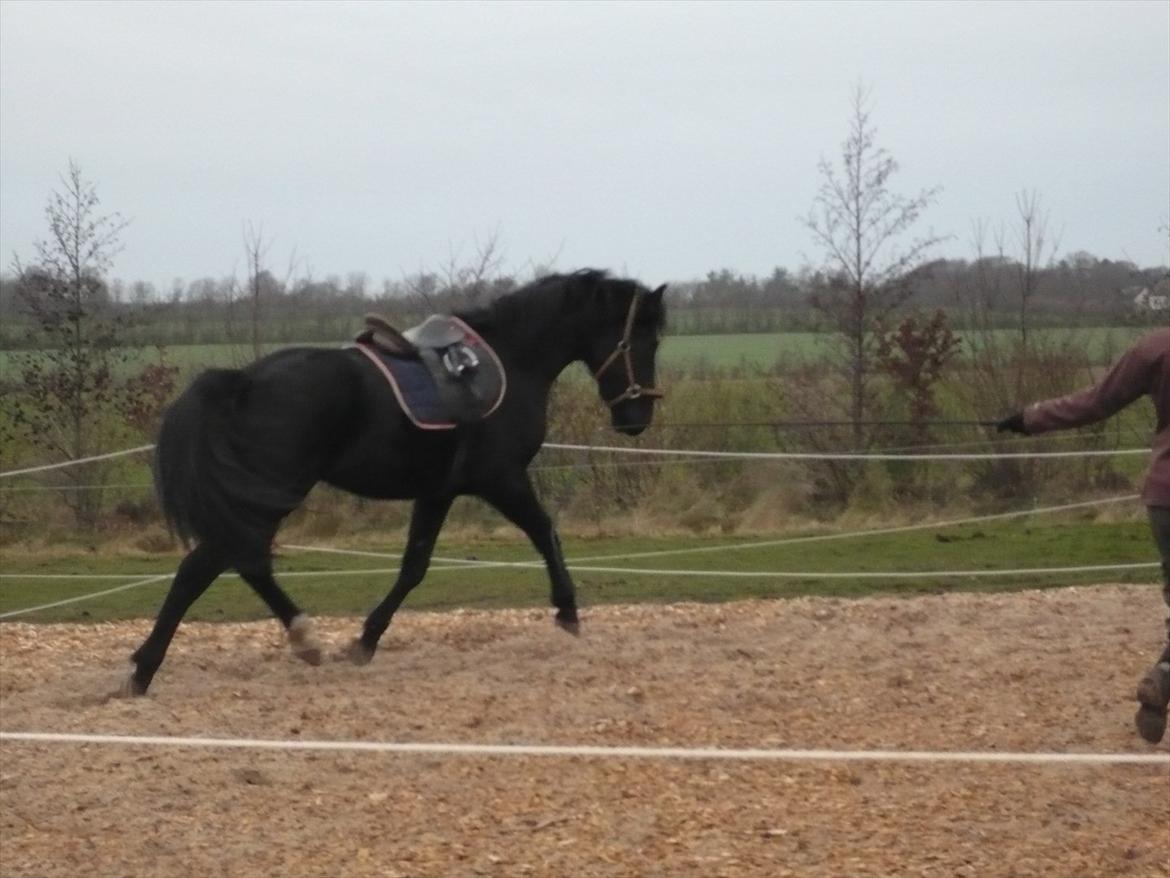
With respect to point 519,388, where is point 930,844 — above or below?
below

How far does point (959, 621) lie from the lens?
8.20 meters

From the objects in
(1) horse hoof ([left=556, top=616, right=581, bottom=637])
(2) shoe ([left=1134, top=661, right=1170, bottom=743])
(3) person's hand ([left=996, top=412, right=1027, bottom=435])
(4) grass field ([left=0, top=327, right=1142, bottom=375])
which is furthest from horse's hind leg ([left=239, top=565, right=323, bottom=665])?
(4) grass field ([left=0, top=327, right=1142, bottom=375])

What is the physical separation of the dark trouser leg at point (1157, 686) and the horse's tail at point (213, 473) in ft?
12.4

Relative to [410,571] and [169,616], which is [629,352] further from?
[169,616]

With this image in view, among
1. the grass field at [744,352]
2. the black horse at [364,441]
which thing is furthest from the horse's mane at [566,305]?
the grass field at [744,352]

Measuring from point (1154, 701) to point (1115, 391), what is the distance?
3.78ft

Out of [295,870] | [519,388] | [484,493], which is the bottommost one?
[295,870]

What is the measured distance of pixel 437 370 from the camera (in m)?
7.54

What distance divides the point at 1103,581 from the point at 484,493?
492cm

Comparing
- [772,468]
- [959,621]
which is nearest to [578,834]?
[959,621]

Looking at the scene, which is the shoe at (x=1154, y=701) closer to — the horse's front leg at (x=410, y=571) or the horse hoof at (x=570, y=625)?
the horse hoof at (x=570, y=625)

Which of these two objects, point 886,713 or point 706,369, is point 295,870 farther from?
point 706,369

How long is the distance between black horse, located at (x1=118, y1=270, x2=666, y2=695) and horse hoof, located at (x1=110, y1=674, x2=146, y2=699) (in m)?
0.01

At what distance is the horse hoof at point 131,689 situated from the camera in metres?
7.04
